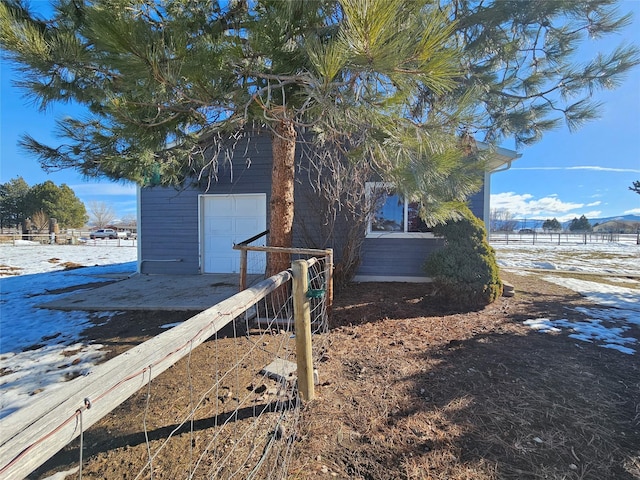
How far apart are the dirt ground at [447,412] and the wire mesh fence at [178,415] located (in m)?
0.02

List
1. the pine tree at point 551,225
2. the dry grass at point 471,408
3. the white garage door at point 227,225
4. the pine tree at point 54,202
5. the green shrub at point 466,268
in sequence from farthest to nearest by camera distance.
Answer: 1. the pine tree at point 551,225
2. the pine tree at point 54,202
3. the white garage door at point 227,225
4. the green shrub at point 466,268
5. the dry grass at point 471,408

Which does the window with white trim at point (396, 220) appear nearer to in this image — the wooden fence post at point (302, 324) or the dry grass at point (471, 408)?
the dry grass at point (471, 408)

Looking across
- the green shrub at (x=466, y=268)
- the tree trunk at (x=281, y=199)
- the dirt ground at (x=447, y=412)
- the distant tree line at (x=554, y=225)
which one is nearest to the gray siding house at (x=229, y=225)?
the green shrub at (x=466, y=268)

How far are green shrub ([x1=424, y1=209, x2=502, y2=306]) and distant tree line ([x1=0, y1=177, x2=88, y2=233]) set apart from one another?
31.2 metres

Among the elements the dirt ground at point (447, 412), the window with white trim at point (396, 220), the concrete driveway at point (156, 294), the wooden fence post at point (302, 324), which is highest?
the window with white trim at point (396, 220)

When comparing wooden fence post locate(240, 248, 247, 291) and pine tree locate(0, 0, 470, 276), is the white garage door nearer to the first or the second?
wooden fence post locate(240, 248, 247, 291)

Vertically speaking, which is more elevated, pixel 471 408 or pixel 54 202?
pixel 54 202

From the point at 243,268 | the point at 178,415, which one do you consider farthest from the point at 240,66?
the point at 178,415

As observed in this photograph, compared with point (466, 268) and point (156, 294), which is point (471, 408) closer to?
point (466, 268)

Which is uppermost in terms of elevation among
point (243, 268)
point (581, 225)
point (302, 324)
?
point (581, 225)

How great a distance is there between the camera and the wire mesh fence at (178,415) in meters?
0.70

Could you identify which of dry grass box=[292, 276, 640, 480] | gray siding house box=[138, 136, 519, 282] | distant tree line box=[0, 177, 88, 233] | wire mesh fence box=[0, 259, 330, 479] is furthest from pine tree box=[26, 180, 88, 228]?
dry grass box=[292, 276, 640, 480]

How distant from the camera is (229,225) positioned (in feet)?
25.1

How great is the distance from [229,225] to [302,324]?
596 centimetres
